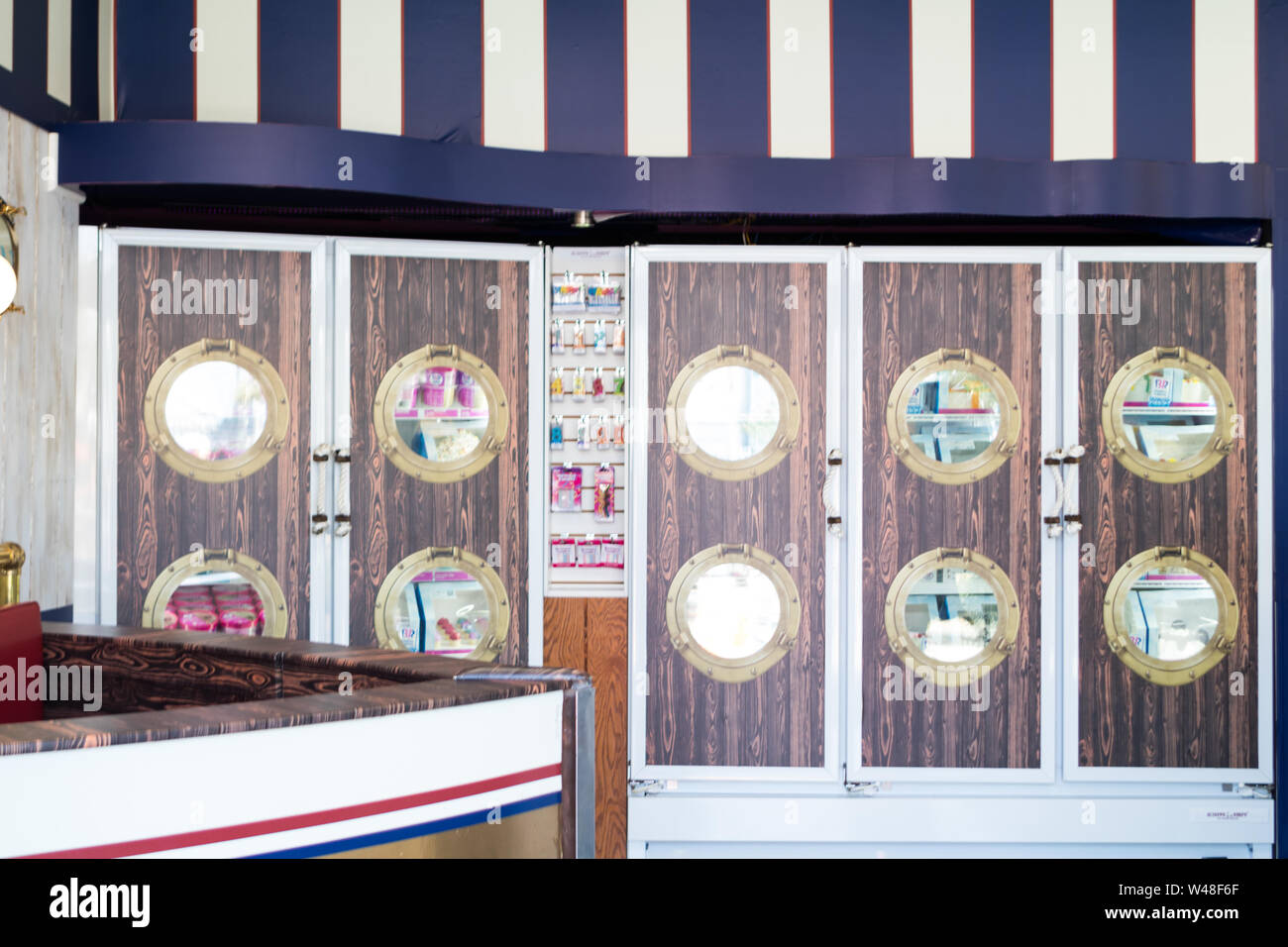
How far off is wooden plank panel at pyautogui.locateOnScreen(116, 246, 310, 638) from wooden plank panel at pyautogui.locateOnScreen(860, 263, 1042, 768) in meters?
2.11

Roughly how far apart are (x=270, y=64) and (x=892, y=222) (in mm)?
2449

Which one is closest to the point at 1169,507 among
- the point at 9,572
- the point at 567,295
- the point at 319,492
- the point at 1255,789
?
the point at 1255,789

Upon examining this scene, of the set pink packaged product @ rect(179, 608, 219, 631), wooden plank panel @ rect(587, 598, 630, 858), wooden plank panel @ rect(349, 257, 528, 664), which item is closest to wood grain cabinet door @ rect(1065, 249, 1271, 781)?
wooden plank panel @ rect(587, 598, 630, 858)

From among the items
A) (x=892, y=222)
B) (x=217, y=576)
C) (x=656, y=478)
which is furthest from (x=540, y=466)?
(x=892, y=222)

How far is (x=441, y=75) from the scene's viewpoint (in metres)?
3.61

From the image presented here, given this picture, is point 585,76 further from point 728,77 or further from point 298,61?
point 298,61

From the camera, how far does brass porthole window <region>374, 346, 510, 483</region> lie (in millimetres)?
3582

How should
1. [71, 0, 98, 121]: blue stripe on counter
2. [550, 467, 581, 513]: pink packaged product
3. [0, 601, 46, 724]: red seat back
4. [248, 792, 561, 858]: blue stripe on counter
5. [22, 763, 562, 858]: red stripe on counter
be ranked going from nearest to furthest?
[22, 763, 562, 858]: red stripe on counter, [248, 792, 561, 858]: blue stripe on counter, [0, 601, 46, 724]: red seat back, [71, 0, 98, 121]: blue stripe on counter, [550, 467, 581, 513]: pink packaged product

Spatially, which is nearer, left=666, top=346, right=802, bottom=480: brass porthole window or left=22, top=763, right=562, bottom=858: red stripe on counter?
left=22, top=763, right=562, bottom=858: red stripe on counter

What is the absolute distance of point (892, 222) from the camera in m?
3.81

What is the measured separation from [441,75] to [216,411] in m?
1.50

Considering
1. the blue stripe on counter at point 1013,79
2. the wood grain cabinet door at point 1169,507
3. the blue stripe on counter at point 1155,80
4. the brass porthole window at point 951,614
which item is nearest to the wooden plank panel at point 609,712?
the brass porthole window at point 951,614

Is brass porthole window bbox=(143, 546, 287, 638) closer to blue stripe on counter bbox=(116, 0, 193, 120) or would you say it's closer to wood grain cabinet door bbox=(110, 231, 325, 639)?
wood grain cabinet door bbox=(110, 231, 325, 639)
